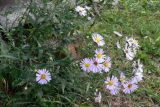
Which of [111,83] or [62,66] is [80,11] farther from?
[111,83]

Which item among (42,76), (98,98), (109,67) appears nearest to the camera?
(42,76)

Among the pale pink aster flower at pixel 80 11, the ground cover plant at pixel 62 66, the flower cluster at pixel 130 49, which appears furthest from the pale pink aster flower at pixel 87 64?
the pale pink aster flower at pixel 80 11

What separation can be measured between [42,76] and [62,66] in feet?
0.84

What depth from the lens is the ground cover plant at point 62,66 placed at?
259 centimetres

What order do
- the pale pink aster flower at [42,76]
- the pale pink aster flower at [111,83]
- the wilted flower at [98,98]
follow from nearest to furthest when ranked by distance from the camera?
the pale pink aster flower at [42,76] → the pale pink aster flower at [111,83] → the wilted flower at [98,98]

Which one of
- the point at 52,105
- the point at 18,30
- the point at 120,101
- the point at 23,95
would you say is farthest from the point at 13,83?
the point at 120,101

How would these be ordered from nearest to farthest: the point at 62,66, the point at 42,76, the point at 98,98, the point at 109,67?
the point at 42,76, the point at 109,67, the point at 62,66, the point at 98,98

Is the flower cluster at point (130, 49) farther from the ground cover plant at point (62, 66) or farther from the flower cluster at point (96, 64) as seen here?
the flower cluster at point (96, 64)

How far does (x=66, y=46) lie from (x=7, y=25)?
57cm

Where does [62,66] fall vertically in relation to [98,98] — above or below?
above

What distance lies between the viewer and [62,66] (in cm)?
269

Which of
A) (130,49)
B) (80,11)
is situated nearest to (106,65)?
(130,49)

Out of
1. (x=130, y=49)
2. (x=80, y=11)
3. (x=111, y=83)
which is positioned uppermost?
(x=80, y=11)

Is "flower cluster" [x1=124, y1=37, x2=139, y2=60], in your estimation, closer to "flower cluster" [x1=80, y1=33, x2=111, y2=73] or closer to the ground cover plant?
the ground cover plant
